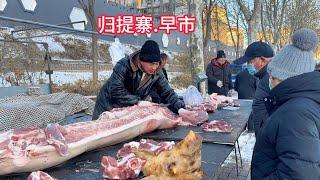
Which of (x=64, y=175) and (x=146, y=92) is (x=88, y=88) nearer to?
(x=146, y=92)

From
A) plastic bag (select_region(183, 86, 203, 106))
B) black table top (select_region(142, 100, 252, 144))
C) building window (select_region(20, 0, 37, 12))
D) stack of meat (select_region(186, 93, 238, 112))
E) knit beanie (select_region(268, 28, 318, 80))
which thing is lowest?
black table top (select_region(142, 100, 252, 144))

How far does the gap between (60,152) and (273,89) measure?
155 cm

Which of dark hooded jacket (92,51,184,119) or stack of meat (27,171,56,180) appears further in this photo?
dark hooded jacket (92,51,184,119)

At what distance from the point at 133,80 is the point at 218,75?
4.94m

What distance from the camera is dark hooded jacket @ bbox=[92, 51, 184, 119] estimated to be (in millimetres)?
4523

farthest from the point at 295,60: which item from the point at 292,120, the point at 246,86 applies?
the point at 246,86

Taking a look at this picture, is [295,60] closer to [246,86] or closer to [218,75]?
[246,86]

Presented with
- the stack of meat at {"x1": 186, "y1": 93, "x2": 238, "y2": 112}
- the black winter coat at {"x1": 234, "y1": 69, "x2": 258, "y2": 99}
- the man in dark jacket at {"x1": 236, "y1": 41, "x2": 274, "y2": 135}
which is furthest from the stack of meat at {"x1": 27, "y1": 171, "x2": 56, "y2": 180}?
the black winter coat at {"x1": 234, "y1": 69, "x2": 258, "y2": 99}

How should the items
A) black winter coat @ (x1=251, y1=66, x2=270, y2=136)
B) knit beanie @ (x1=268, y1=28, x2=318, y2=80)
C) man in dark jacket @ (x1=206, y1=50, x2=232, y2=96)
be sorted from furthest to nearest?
man in dark jacket @ (x1=206, y1=50, x2=232, y2=96), black winter coat @ (x1=251, y1=66, x2=270, y2=136), knit beanie @ (x1=268, y1=28, x2=318, y2=80)

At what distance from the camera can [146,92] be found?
4965mm

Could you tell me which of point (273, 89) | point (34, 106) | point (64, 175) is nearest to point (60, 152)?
point (64, 175)

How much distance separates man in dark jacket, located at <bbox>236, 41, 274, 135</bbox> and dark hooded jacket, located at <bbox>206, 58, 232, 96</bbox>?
4783 millimetres

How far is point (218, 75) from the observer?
9266mm

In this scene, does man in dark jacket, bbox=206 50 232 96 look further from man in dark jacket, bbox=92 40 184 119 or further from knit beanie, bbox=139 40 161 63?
knit beanie, bbox=139 40 161 63
